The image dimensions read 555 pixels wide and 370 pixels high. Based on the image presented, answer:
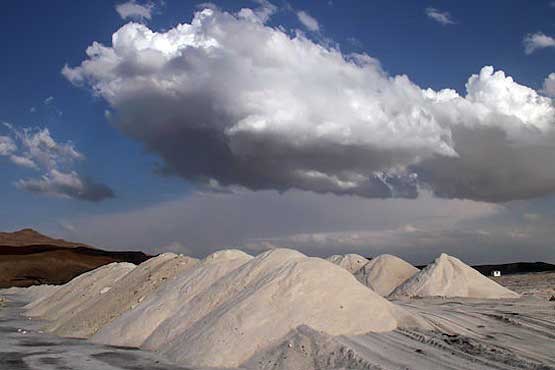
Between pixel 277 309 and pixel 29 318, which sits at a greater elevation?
pixel 277 309

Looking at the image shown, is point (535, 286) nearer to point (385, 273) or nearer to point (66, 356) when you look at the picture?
point (385, 273)

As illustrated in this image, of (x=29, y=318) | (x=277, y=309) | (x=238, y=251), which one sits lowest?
(x=29, y=318)

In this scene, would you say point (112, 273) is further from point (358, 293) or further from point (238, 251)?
point (358, 293)

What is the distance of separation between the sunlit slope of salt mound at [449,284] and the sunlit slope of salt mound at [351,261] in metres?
6.22

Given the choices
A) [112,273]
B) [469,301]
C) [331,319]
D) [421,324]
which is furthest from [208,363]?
[112,273]

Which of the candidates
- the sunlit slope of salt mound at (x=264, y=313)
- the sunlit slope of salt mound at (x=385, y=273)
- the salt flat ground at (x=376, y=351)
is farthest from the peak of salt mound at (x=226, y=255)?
the sunlit slope of salt mound at (x=385, y=273)

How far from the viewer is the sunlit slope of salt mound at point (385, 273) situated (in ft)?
90.2

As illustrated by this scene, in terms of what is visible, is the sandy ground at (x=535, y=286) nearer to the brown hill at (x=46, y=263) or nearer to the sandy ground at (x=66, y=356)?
the sandy ground at (x=66, y=356)

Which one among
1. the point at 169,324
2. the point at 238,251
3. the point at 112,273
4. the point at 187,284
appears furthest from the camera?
the point at 112,273

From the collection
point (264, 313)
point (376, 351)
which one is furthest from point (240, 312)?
point (376, 351)

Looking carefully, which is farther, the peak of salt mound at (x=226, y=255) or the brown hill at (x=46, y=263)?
the brown hill at (x=46, y=263)

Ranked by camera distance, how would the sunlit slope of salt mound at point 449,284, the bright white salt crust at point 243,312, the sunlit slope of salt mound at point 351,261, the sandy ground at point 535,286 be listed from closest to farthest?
the bright white salt crust at point 243,312, the sunlit slope of salt mound at point 449,284, the sandy ground at point 535,286, the sunlit slope of salt mound at point 351,261

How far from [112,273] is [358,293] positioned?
16.3 m

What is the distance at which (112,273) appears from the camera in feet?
83.1
